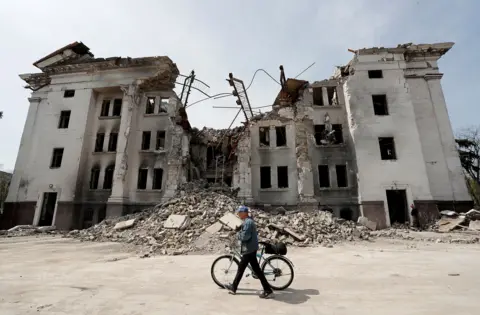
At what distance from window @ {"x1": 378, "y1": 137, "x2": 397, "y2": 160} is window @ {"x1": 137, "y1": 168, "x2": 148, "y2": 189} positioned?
55.3ft

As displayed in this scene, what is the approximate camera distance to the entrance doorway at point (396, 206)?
15.8 metres

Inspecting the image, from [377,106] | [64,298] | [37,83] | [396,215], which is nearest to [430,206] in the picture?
[396,215]

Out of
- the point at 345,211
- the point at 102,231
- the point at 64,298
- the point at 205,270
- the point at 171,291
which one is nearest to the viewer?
the point at 64,298

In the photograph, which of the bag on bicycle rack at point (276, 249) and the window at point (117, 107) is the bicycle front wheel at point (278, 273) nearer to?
the bag on bicycle rack at point (276, 249)

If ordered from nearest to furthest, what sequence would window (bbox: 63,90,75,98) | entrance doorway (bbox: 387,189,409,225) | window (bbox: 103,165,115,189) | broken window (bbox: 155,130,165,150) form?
entrance doorway (bbox: 387,189,409,225) → window (bbox: 103,165,115,189) → broken window (bbox: 155,130,165,150) → window (bbox: 63,90,75,98)

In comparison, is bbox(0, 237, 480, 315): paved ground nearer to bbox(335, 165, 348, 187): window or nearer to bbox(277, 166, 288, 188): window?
bbox(335, 165, 348, 187): window

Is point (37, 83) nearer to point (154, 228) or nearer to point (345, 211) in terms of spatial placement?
point (154, 228)

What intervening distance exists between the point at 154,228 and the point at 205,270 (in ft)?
19.7

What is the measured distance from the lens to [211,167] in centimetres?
1925

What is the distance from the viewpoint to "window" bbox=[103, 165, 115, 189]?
18.8 metres

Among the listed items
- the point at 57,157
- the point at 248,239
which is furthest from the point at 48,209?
the point at 248,239

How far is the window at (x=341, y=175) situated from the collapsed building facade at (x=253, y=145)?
0.23 ft

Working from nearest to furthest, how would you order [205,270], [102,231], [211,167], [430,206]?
[205,270] → [102,231] → [430,206] → [211,167]

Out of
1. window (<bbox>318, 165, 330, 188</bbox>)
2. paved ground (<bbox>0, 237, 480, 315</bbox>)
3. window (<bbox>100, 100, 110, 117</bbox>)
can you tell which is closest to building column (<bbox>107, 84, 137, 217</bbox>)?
window (<bbox>100, 100, 110, 117</bbox>)
